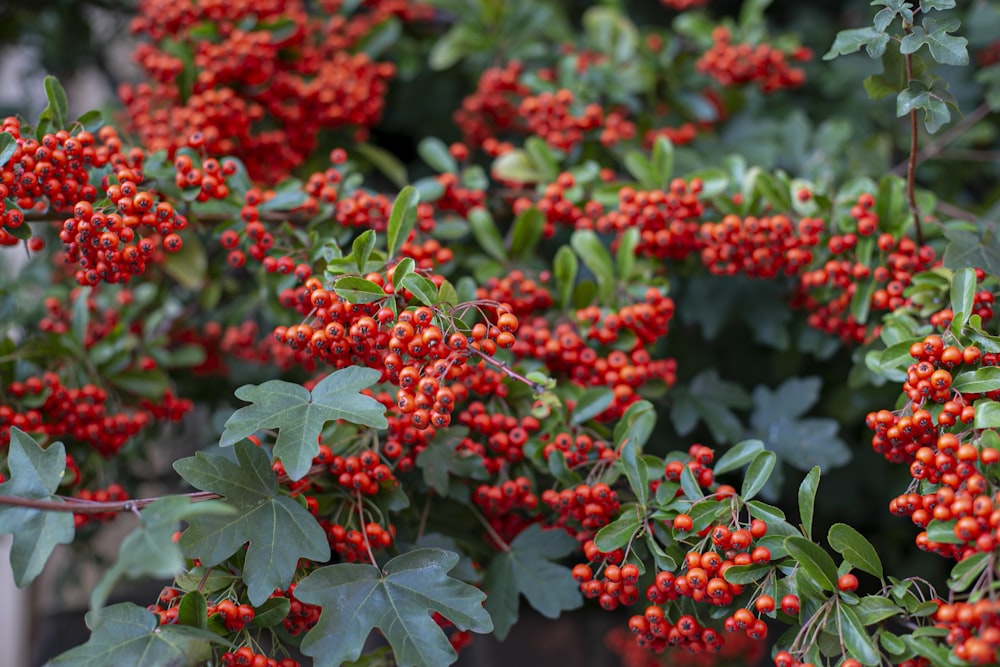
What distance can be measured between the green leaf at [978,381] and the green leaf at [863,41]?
1.65ft

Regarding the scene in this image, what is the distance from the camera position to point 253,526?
1.19 metres

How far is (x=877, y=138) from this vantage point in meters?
2.25

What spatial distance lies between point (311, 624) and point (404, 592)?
173 millimetres

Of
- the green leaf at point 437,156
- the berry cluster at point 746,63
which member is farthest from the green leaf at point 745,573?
the berry cluster at point 746,63

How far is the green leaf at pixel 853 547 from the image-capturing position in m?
1.15

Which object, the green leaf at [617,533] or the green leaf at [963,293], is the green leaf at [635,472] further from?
the green leaf at [963,293]

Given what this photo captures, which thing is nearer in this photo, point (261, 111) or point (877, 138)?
point (261, 111)

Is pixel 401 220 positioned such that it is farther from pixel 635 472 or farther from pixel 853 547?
pixel 853 547

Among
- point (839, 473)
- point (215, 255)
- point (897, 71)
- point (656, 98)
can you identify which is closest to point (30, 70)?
point (215, 255)

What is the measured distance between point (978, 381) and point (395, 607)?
2.94 feet

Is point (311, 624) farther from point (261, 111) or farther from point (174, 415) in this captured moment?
point (261, 111)

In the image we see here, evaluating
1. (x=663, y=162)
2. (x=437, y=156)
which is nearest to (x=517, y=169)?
(x=437, y=156)

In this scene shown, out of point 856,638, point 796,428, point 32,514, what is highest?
point 32,514

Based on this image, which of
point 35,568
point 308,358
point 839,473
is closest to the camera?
point 35,568
